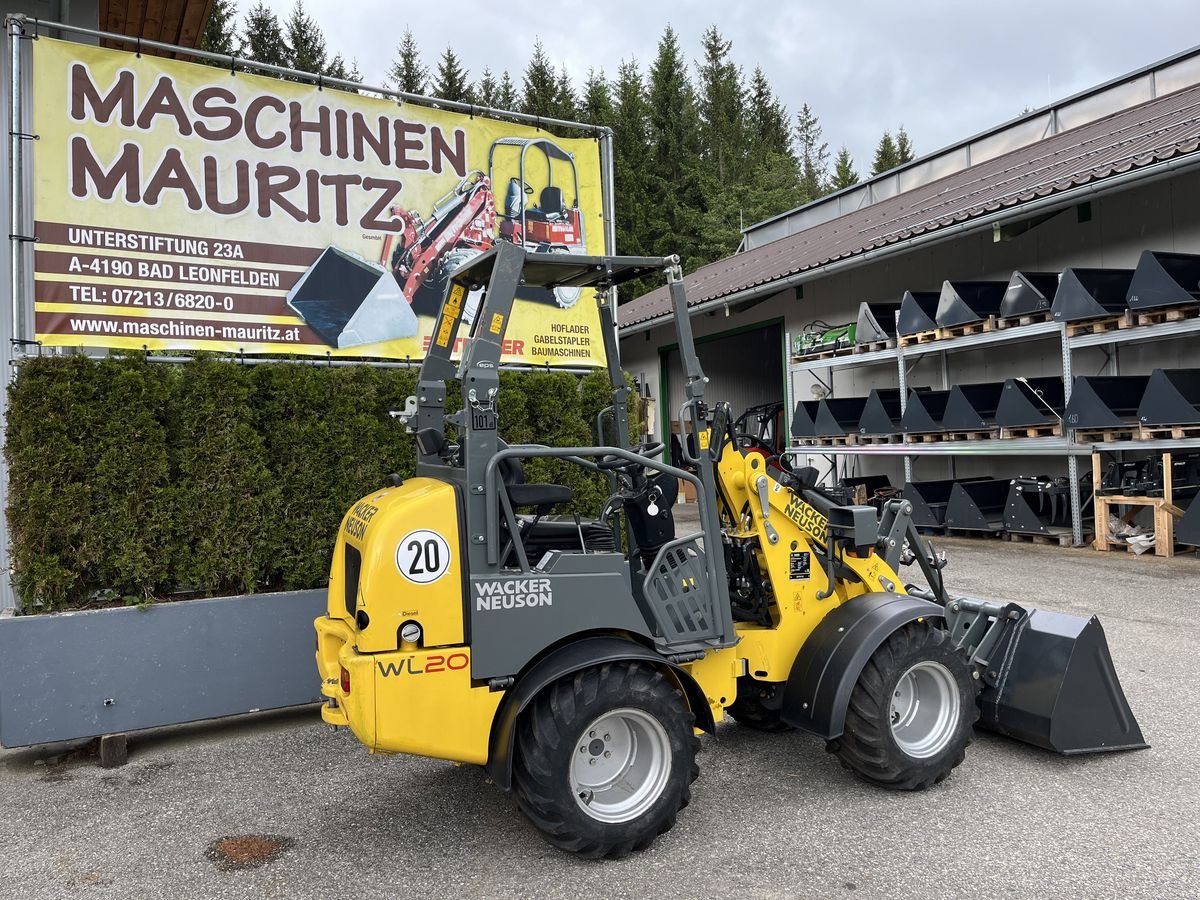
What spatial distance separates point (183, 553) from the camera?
530 centimetres

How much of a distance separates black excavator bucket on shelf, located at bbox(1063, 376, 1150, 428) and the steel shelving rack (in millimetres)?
275

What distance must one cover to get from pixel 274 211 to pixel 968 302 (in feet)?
31.0

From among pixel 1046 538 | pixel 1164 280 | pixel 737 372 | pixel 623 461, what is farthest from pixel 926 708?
pixel 737 372

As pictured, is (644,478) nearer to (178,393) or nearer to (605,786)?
(605,786)

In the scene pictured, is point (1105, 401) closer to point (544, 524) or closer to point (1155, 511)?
point (1155, 511)

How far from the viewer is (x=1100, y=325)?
34.2 ft

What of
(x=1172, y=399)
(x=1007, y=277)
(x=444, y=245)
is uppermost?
(x=1007, y=277)

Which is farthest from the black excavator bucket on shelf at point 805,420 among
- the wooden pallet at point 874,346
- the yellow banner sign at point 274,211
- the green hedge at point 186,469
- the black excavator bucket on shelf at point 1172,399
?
the green hedge at point 186,469

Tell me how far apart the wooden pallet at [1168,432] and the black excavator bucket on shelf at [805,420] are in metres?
5.13

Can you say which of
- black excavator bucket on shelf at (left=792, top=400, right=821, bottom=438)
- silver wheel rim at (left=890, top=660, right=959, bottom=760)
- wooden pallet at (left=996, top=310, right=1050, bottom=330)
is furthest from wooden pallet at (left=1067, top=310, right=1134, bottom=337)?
silver wheel rim at (left=890, top=660, right=959, bottom=760)

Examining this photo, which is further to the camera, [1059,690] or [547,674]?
[1059,690]

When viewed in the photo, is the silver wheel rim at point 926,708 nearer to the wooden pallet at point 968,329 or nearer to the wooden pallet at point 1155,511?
the wooden pallet at point 1155,511

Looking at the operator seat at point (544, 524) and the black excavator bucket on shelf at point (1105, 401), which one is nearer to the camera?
the operator seat at point (544, 524)

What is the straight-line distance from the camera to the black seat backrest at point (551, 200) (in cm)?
704
